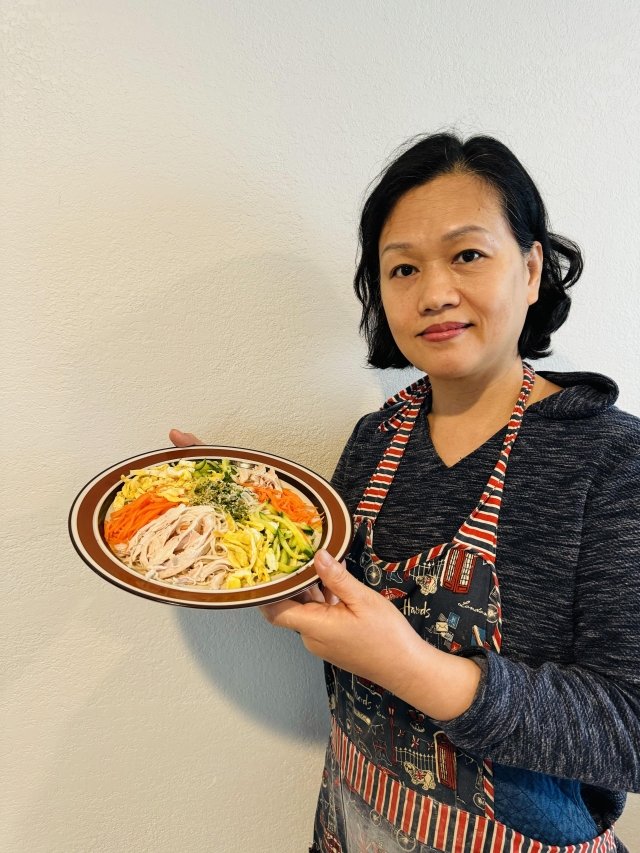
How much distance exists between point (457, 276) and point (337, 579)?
0.57 metres

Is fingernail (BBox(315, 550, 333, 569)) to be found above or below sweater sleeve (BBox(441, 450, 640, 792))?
above

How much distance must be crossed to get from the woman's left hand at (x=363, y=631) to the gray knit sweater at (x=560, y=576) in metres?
0.11

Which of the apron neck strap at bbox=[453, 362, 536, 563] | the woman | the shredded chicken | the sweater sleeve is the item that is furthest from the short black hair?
the shredded chicken

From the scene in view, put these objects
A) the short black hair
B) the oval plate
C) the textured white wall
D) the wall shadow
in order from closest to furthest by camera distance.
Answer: the oval plate, the short black hair, the textured white wall, the wall shadow

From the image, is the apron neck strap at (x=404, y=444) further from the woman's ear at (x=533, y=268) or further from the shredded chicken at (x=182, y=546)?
the shredded chicken at (x=182, y=546)

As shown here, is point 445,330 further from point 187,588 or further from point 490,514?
point 187,588

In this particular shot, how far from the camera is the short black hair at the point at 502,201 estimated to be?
42.3 inches

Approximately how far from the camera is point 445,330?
1.05 m

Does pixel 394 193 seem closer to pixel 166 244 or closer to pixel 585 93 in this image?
pixel 166 244

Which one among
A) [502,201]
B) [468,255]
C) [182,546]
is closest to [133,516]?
[182,546]

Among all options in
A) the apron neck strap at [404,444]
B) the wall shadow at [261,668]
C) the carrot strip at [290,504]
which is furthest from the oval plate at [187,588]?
the wall shadow at [261,668]

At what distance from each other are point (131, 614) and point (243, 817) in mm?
702

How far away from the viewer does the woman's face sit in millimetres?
1028

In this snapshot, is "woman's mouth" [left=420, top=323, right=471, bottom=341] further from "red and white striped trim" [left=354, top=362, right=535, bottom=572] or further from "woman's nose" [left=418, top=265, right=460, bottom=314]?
"red and white striped trim" [left=354, top=362, right=535, bottom=572]
